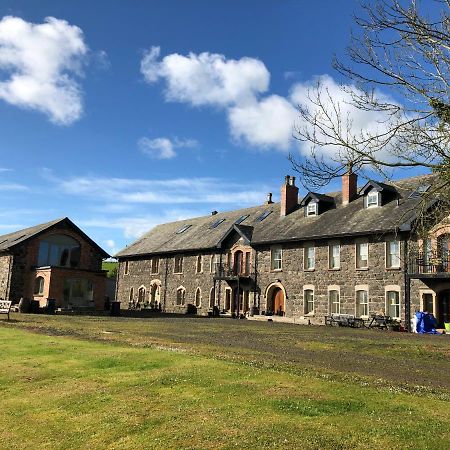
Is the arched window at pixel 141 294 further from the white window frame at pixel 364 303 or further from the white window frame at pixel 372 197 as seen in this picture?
the white window frame at pixel 372 197

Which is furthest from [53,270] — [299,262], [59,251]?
[299,262]

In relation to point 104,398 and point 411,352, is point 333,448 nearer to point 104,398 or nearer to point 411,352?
point 104,398

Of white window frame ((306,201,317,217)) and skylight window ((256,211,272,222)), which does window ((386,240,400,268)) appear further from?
skylight window ((256,211,272,222))

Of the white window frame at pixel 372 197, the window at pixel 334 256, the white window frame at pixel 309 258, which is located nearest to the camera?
the white window frame at pixel 372 197

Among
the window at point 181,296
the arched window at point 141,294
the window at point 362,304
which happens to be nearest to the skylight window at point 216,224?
the window at point 181,296

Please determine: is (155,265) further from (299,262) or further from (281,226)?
(299,262)

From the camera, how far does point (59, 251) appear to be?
36969 mm

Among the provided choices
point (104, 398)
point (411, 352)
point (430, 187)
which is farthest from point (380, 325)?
point (104, 398)

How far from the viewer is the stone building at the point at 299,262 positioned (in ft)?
91.1

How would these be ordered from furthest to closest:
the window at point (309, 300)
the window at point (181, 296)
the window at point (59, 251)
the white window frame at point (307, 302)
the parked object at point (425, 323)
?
the window at point (181, 296) < the window at point (59, 251) < the window at point (309, 300) < the white window frame at point (307, 302) < the parked object at point (425, 323)

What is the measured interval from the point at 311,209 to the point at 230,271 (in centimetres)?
793

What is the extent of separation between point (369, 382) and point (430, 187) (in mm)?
4068

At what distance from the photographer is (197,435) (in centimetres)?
550

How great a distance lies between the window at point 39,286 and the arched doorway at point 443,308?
25594 mm
